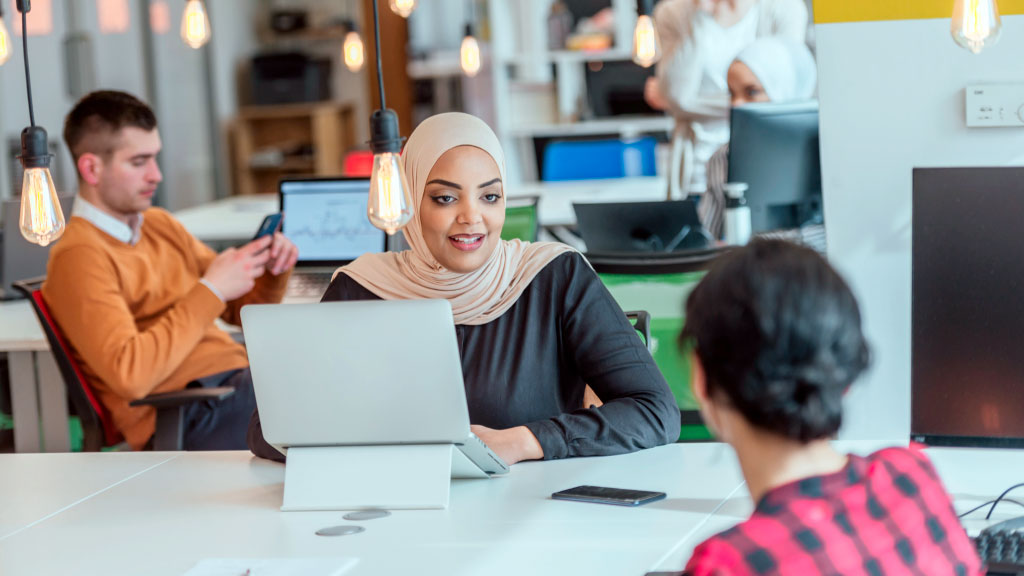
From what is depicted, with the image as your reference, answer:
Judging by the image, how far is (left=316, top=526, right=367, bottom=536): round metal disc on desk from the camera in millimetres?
1655

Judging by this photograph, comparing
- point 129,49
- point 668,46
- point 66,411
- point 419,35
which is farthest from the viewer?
point 419,35

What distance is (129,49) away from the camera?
7062 millimetres

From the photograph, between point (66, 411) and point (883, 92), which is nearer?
point (883, 92)

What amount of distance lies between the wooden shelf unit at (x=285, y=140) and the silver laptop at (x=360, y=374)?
6.48m

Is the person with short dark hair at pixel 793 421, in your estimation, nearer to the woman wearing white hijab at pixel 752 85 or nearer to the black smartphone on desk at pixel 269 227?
the black smartphone on desk at pixel 269 227

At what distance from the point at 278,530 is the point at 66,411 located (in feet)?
6.05

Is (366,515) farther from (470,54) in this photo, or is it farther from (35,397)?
(470,54)

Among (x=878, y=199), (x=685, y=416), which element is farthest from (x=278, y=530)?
(x=878, y=199)

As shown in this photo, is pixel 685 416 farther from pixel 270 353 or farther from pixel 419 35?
pixel 419 35

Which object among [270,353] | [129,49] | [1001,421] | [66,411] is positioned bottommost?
[66,411]

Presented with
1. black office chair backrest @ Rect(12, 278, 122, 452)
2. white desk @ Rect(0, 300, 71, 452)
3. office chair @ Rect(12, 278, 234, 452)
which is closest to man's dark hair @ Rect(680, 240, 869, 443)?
office chair @ Rect(12, 278, 234, 452)

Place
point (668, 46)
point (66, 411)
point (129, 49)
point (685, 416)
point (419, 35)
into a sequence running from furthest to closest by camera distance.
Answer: point (419, 35)
point (129, 49)
point (668, 46)
point (66, 411)
point (685, 416)

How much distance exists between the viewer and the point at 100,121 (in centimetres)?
315

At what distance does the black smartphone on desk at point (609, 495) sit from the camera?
1.69 meters
